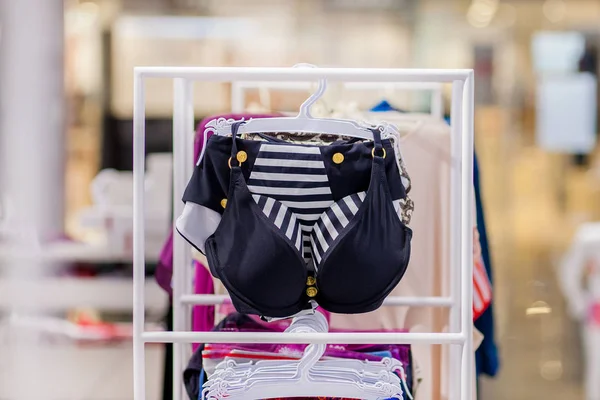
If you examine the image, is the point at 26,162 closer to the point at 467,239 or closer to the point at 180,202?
the point at 180,202

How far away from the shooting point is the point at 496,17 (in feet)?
13.7

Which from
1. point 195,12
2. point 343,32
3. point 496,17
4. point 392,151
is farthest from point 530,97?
point 392,151

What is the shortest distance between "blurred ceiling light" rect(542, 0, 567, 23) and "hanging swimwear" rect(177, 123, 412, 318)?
326 centimetres

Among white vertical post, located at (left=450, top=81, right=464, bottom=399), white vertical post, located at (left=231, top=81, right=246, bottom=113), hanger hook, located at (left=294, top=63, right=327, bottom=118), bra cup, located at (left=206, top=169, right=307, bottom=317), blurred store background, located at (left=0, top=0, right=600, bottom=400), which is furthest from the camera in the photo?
blurred store background, located at (left=0, top=0, right=600, bottom=400)

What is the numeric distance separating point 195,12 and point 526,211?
7.28 feet

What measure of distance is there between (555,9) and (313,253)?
3.41 meters

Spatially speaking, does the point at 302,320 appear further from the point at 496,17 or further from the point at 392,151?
the point at 496,17

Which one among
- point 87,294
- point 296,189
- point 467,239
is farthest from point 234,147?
point 87,294

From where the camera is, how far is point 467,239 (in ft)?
4.38

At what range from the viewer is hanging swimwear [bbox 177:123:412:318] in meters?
1.22

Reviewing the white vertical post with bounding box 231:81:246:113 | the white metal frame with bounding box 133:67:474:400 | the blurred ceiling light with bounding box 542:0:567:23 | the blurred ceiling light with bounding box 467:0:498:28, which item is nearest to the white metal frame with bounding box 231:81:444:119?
the white vertical post with bounding box 231:81:246:113

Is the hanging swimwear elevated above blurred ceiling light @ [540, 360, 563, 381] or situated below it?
above

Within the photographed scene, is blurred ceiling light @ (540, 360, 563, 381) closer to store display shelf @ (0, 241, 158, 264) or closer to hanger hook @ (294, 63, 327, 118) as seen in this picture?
store display shelf @ (0, 241, 158, 264)

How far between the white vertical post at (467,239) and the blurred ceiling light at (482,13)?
3.01 metres
